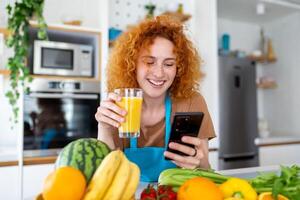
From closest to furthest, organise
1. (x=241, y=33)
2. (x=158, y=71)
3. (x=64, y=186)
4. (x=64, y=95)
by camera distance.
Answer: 1. (x=64, y=186)
2. (x=158, y=71)
3. (x=64, y=95)
4. (x=241, y=33)

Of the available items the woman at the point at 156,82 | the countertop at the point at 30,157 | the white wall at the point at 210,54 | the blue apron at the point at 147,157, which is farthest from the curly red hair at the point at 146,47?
the white wall at the point at 210,54

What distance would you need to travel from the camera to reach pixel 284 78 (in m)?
3.64

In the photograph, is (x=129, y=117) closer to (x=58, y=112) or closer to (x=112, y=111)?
(x=112, y=111)

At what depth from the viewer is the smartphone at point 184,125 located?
1045 millimetres

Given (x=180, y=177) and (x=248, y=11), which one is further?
(x=248, y=11)

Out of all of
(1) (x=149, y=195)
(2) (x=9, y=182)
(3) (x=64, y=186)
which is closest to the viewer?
(3) (x=64, y=186)

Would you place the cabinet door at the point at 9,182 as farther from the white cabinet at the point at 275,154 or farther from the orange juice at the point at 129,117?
the white cabinet at the point at 275,154

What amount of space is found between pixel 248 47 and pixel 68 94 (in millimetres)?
2623

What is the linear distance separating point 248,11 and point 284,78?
0.96m

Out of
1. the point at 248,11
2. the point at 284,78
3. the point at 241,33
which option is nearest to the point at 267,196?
the point at 248,11

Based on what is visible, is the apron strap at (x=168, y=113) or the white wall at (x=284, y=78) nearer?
the apron strap at (x=168, y=113)

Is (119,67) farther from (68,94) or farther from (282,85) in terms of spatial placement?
(282,85)

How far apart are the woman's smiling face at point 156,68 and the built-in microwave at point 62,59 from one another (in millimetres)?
1115

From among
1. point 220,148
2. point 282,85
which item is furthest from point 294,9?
point 220,148
